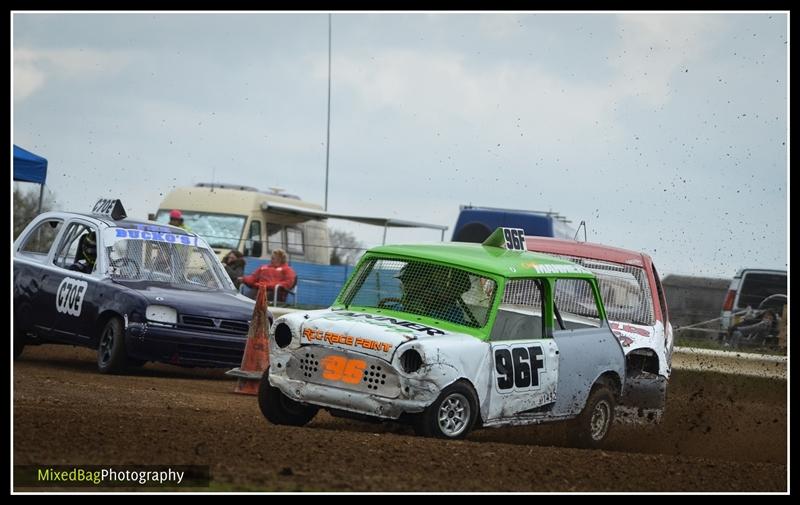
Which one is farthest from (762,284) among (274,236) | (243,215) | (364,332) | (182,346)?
(364,332)

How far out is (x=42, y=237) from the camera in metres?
15.1

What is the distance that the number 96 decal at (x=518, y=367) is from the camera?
32.8 feet

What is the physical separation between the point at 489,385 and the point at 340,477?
2.34 metres

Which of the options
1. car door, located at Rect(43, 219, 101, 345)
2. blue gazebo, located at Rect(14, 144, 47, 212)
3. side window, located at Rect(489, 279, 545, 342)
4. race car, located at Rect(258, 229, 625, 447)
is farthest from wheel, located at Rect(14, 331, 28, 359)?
side window, located at Rect(489, 279, 545, 342)

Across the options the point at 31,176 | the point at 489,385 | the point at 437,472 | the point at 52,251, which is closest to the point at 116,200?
the point at 52,251

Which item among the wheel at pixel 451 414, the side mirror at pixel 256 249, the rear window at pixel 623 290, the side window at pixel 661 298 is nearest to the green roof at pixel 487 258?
the wheel at pixel 451 414

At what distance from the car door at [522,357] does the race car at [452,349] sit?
0.03 ft

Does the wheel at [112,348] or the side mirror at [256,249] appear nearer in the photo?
the wheel at [112,348]

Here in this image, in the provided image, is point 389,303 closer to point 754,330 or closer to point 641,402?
point 641,402

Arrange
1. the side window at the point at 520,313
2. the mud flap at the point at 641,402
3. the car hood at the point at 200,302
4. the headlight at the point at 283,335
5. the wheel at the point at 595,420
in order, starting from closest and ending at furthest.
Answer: the headlight at the point at 283,335
the side window at the point at 520,313
the wheel at the point at 595,420
the mud flap at the point at 641,402
the car hood at the point at 200,302

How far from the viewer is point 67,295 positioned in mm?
14070

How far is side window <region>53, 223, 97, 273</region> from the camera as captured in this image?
14430mm

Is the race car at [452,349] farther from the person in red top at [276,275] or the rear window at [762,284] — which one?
the rear window at [762,284]

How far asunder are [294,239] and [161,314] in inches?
507
